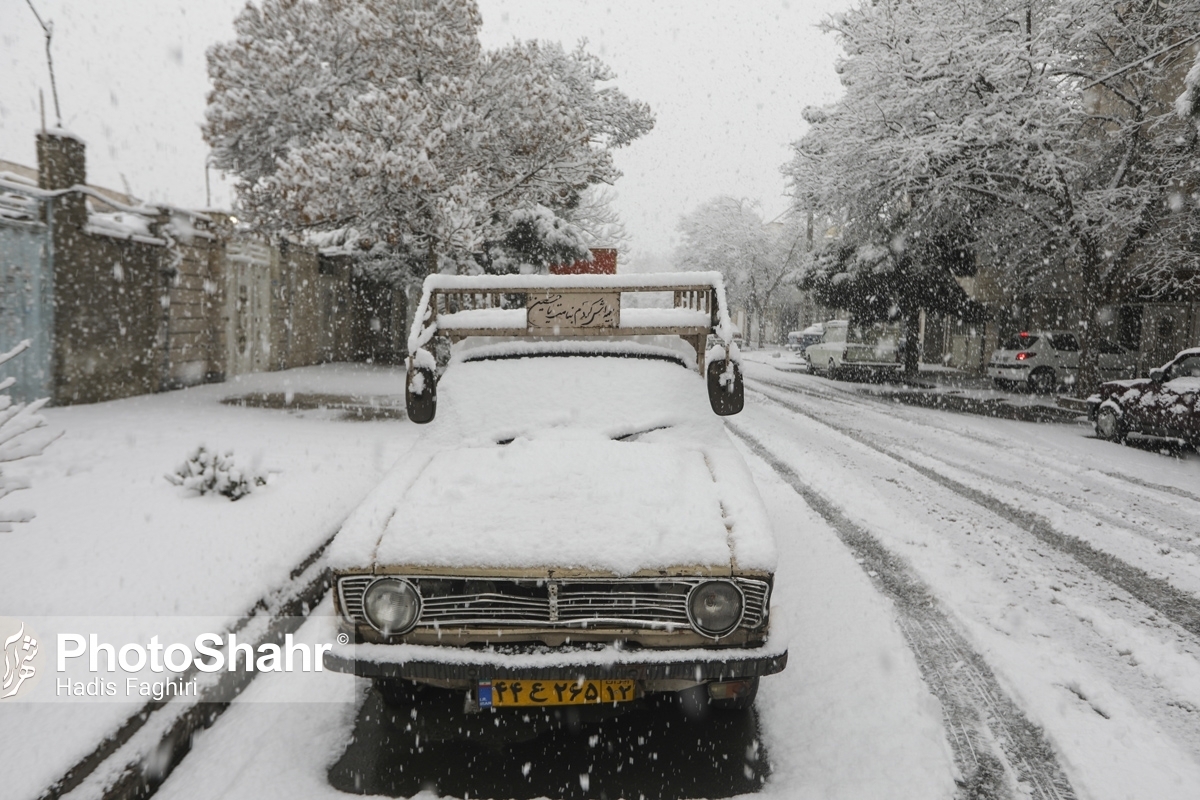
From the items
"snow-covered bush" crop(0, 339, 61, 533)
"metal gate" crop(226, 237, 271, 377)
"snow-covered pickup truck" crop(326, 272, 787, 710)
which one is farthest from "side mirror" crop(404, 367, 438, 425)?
"metal gate" crop(226, 237, 271, 377)

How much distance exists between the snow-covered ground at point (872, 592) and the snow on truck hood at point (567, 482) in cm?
56

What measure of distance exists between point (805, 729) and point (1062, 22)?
54.8ft

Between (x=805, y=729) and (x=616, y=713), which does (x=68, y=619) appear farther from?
(x=805, y=729)

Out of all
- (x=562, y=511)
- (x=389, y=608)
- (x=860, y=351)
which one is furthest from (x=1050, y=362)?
(x=389, y=608)

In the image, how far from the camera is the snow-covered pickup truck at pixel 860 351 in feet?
76.1

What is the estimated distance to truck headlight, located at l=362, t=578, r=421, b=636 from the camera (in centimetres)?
272

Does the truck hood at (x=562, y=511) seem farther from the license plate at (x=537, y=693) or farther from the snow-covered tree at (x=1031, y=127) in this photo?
the snow-covered tree at (x=1031, y=127)

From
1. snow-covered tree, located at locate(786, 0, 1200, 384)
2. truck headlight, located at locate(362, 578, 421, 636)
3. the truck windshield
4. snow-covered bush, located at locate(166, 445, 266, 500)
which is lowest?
snow-covered bush, located at locate(166, 445, 266, 500)

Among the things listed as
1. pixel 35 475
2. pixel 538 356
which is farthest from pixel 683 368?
pixel 35 475

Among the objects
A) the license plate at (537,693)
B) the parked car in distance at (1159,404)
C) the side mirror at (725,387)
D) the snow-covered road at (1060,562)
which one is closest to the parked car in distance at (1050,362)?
the parked car in distance at (1159,404)

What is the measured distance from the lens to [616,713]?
10.1 ft

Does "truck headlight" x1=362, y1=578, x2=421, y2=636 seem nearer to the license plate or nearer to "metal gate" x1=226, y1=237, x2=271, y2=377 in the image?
the license plate

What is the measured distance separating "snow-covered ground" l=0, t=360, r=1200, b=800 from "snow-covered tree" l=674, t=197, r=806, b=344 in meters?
41.9

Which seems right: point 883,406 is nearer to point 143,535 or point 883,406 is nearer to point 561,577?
point 143,535
